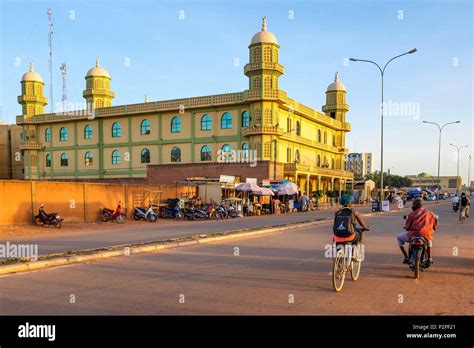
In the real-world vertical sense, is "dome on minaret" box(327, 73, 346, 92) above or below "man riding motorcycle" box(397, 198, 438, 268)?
above

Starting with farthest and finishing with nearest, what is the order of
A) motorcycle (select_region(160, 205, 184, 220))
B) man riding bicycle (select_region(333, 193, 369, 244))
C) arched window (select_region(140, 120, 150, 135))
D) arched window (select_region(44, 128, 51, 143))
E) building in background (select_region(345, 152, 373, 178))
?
building in background (select_region(345, 152, 373, 178)), arched window (select_region(44, 128, 51, 143)), arched window (select_region(140, 120, 150, 135)), motorcycle (select_region(160, 205, 184, 220)), man riding bicycle (select_region(333, 193, 369, 244))

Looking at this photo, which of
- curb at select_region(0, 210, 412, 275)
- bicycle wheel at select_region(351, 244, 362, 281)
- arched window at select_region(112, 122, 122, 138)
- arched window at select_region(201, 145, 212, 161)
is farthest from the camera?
arched window at select_region(112, 122, 122, 138)

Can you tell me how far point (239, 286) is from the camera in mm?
7215

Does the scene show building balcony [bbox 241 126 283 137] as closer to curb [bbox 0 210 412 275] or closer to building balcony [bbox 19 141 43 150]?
curb [bbox 0 210 412 275]

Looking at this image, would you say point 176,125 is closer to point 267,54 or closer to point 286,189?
point 267,54

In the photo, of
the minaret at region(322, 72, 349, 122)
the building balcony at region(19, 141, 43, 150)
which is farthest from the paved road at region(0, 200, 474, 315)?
the building balcony at region(19, 141, 43, 150)

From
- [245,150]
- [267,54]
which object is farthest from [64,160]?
[267,54]

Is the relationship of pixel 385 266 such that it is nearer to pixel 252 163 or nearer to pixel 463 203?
pixel 463 203

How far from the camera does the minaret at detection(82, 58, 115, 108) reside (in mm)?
56188

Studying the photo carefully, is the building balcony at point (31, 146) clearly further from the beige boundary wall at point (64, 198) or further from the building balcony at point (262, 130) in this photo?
the beige boundary wall at point (64, 198)

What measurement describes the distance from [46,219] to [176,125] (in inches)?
1224

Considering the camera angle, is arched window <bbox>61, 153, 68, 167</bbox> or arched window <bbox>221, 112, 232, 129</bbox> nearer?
arched window <bbox>221, 112, 232, 129</bbox>

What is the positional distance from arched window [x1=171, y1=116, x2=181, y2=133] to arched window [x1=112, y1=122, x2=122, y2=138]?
826cm
